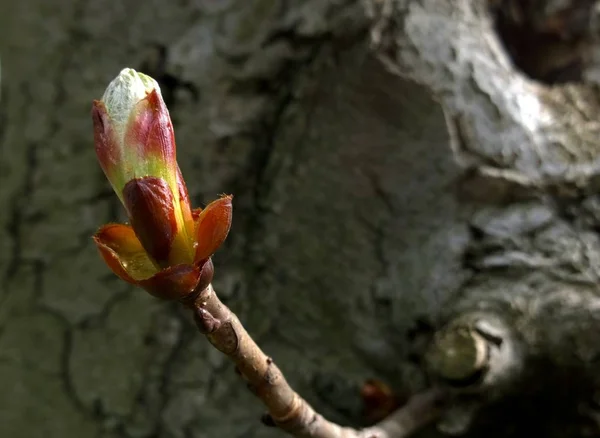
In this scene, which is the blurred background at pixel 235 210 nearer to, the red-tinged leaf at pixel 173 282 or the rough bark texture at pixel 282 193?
the rough bark texture at pixel 282 193

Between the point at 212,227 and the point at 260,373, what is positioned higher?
the point at 212,227

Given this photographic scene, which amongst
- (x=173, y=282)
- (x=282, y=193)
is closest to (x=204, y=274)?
(x=173, y=282)

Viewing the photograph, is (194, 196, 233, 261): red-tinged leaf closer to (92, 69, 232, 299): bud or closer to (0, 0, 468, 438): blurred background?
(92, 69, 232, 299): bud

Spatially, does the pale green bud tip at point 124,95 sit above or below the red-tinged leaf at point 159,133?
above

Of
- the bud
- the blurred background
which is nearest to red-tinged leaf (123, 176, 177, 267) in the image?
the bud

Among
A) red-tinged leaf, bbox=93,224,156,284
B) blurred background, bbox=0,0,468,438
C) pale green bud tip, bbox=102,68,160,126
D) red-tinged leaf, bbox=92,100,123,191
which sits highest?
pale green bud tip, bbox=102,68,160,126

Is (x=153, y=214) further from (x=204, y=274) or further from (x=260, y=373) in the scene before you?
(x=260, y=373)

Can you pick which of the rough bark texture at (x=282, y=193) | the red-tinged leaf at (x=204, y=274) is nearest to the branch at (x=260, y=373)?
the red-tinged leaf at (x=204, y=274)
